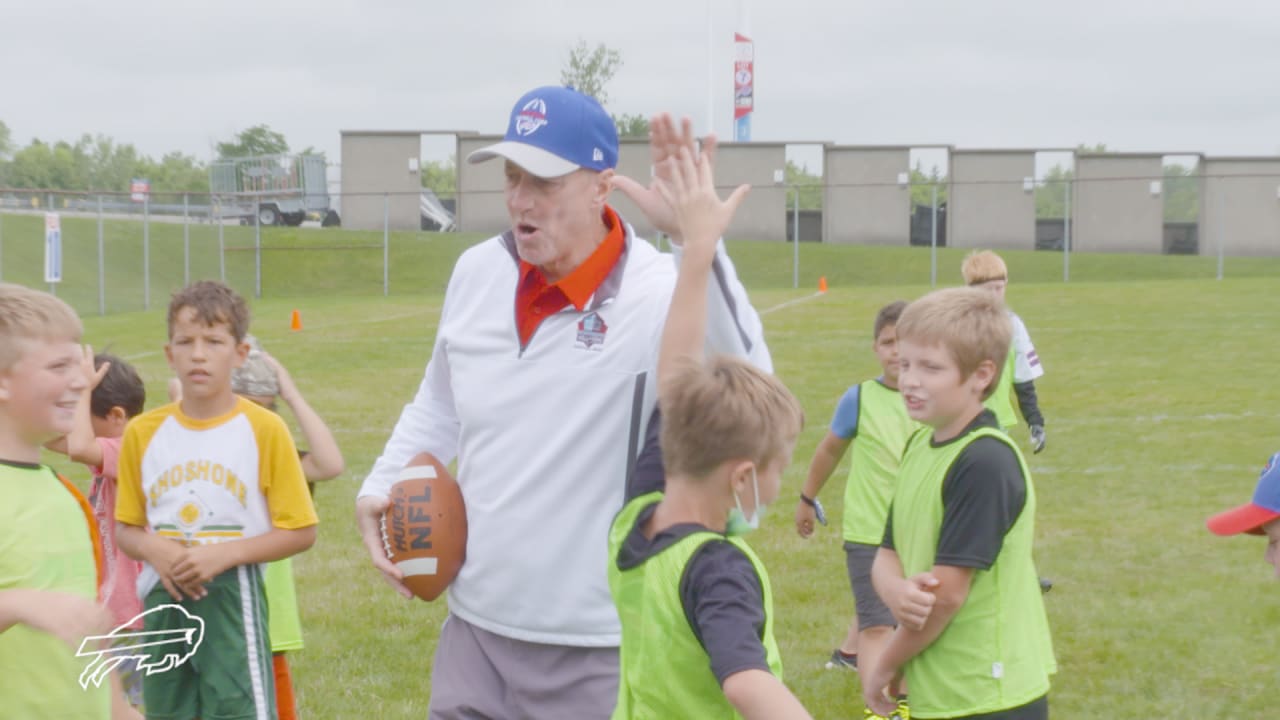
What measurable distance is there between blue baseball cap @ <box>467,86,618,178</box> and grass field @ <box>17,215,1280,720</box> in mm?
3603

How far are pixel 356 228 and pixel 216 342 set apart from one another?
41.4 meters

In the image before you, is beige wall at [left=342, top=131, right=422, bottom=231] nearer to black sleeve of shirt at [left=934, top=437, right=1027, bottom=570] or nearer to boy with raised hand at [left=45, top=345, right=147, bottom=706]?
boy with raised hand at [left=45, top=345, right=147, bottom=706]

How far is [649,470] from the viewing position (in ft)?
9.99

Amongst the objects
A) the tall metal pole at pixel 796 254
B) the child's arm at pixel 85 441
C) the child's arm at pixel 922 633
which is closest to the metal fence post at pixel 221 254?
the tall metal pole at pixel 796 254

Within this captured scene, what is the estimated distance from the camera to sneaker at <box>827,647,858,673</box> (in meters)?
6.86

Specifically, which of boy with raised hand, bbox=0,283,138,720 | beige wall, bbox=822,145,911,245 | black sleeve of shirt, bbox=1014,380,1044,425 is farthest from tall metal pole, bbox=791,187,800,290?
boy with raised hand, bbox=0,283,138,720

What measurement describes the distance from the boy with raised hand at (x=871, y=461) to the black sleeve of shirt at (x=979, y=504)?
2597mm

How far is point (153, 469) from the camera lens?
433 centimetres

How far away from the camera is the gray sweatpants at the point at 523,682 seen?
3.30 meters

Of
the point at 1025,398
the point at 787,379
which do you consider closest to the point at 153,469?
the point at 1025,398

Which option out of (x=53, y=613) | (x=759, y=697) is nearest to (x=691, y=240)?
(x=759, y=697)

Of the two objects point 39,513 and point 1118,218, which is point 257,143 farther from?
point 39,513

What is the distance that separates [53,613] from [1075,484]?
1016 cm

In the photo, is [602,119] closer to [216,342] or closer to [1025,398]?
[216,342]
